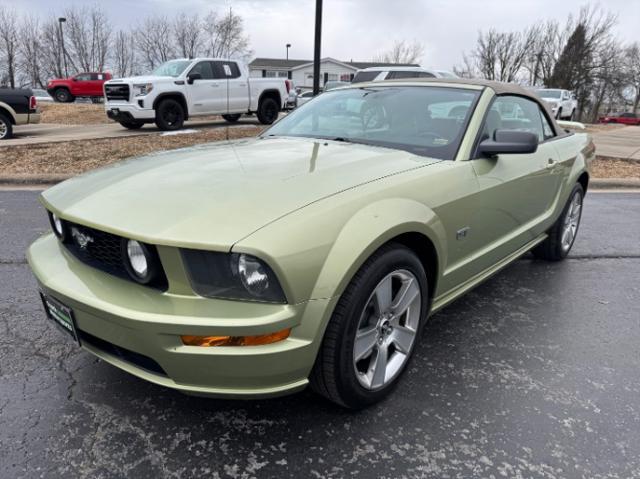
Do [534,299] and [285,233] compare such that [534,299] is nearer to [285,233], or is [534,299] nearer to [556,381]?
[556,381]

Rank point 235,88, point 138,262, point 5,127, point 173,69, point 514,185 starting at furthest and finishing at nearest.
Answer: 1. point 235,88
2. point 173,69
3. point 5,127
4. point 514,185
5. point 138,262

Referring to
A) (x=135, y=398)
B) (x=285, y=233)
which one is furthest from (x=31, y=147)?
(x=285, y=233)

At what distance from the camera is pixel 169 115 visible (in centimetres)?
1209

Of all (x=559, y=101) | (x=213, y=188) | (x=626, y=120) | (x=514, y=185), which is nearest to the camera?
(x=213, y=188)

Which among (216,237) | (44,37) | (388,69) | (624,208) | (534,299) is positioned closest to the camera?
(216,237)

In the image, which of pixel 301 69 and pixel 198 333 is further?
pixel 301 69

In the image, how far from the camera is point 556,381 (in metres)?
2.53

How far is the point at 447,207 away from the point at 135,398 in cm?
174

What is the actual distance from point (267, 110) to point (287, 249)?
1315 centimetres

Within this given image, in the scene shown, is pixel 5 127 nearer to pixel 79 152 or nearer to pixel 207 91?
pixel 79 152

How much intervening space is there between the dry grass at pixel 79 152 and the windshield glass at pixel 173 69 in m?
2.09

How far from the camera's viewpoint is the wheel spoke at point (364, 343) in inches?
82.1

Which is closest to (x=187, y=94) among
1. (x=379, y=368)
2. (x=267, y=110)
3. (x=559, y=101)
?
(x=267, y=110)

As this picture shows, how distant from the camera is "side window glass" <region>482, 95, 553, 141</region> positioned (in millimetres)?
3094
